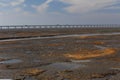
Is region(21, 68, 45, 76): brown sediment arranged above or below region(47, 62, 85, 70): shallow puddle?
above

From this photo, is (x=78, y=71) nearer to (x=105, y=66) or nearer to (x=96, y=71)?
(x=96, y=71)

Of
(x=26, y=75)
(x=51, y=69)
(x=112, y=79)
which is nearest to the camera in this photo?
(x=112, y=79)

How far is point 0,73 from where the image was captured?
529 inches

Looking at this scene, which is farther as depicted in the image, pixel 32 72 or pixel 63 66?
pixel 63 66

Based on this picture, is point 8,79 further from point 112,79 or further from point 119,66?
point 119,66

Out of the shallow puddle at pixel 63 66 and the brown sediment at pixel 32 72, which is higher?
the brown sediment at pixel 32 72

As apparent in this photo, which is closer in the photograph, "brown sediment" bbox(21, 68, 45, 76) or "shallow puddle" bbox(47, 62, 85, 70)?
"brown sediment" bbox(21, 68, 45, 76)

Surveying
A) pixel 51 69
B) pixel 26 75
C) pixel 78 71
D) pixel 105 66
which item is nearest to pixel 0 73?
pixel 26 75

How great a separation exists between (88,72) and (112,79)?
6.22 feet

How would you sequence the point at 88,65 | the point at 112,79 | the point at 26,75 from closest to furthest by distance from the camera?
the point at 112,79, the point at 26,75, the point at 88,65

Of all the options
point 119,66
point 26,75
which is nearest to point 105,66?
point 119,66

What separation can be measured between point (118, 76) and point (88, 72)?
1716 mm

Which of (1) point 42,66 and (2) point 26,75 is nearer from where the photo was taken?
(2) point 26,75

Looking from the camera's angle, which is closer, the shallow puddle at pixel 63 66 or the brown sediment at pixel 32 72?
the brown sediment at pixel 32 72
